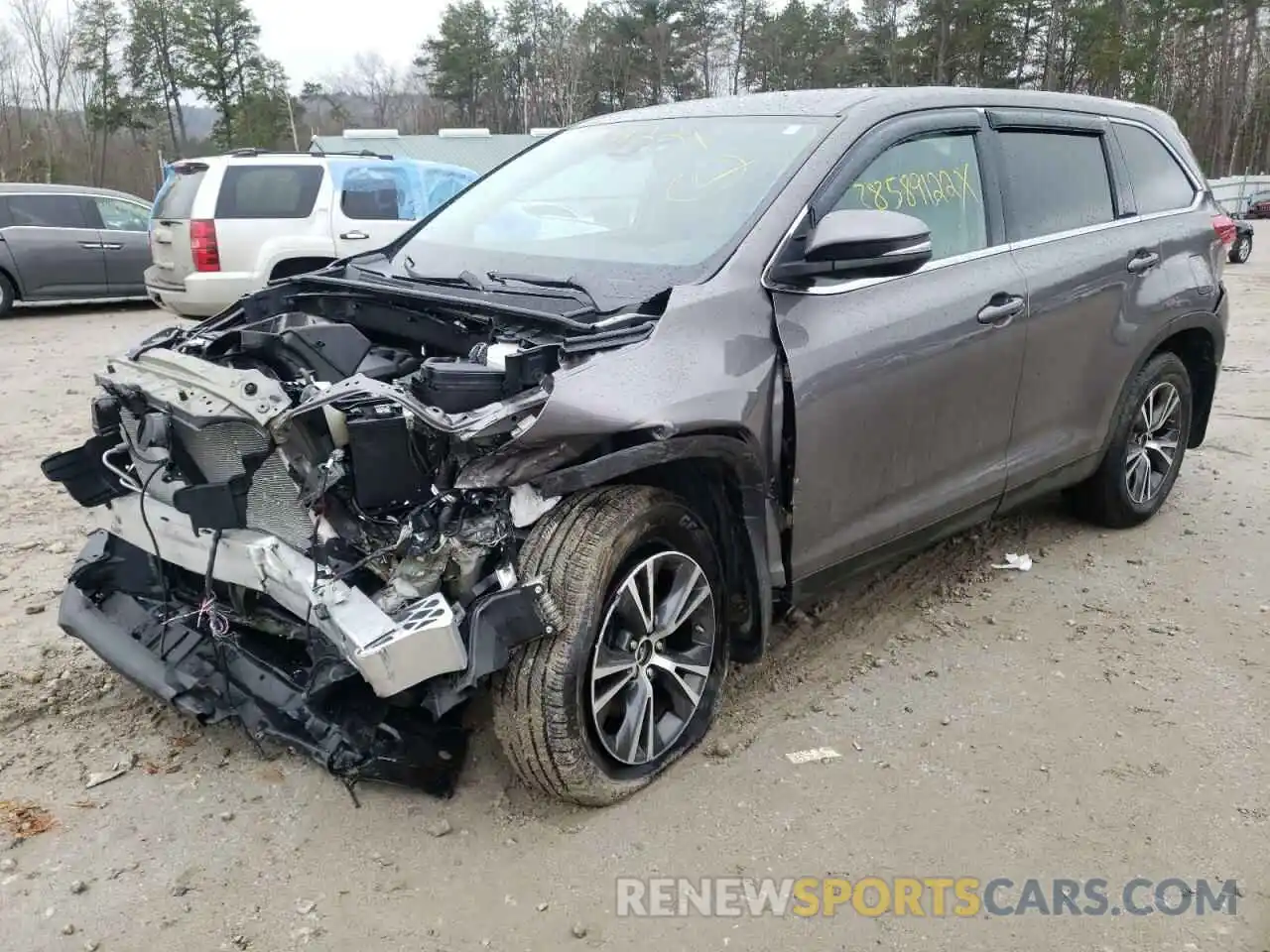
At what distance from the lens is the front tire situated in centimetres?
260

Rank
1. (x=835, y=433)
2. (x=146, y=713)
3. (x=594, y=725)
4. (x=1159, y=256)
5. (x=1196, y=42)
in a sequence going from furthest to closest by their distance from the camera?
(x=1196, y=42) → (x=1159, y=256) → (x=146, y=713) → (x=835, y=433) → (x=594, y=725)

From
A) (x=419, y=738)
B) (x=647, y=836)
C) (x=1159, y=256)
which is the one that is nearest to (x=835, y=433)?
(x=647, y=836)

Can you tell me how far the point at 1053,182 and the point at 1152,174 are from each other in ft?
3.00

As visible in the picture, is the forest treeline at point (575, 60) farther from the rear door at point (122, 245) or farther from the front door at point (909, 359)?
the front door at point (909, 359)

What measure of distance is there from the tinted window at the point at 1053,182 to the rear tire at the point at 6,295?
13.0m

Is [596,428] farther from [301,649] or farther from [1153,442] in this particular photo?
[1153,442]

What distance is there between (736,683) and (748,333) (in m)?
1.29

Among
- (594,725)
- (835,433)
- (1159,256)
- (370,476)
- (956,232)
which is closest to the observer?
(370,476)

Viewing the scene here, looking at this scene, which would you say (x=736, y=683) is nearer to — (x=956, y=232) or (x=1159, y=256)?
(x=956, y=232)

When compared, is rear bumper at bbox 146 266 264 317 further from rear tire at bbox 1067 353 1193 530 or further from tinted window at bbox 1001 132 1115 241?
rear tire at bbox 1067 353 1193 530

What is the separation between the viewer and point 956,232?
3.60 meters

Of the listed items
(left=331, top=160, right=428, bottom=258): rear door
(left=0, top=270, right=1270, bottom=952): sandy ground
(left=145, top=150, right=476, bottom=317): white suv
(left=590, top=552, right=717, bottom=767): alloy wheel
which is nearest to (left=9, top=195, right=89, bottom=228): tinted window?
(left=145, top=150, right=476, bottom=317): white suv

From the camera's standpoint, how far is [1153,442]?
4859 millimetres

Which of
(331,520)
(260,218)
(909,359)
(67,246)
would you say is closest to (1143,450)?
(909,359)
